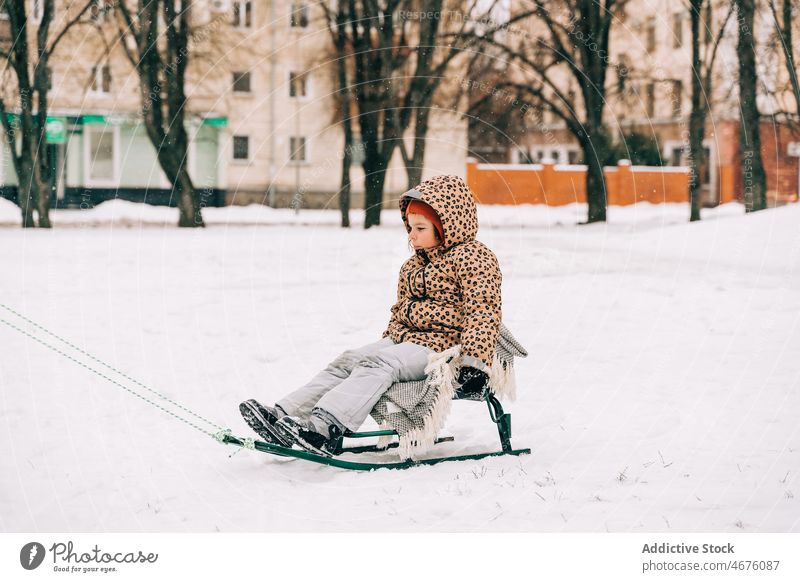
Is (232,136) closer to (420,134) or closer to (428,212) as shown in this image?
(420,134)

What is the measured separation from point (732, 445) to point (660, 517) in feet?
4.01

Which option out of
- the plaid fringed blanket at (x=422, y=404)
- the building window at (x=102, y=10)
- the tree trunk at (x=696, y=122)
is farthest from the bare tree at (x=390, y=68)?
the plaid fringed blanket at (x=422, y=404)

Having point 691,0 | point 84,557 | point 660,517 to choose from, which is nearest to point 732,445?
point 660,517

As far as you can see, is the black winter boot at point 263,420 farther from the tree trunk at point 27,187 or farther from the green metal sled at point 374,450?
the tree trunk at point 27,187

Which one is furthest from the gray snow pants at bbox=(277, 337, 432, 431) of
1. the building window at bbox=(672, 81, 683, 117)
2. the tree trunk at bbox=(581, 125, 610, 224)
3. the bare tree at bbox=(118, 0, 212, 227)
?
the building window at bbox=(672, 81, 683, 117)

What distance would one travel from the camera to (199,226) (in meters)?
21.5

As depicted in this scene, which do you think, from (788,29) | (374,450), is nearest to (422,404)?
(374,450)

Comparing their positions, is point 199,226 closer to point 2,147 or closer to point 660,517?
point 2,147

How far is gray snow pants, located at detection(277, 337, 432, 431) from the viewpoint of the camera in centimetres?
495

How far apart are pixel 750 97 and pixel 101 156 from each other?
79.0ft

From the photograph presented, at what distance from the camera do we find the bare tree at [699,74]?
18.0 metres

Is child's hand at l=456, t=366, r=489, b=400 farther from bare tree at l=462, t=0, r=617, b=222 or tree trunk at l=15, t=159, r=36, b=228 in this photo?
tree trunk at l=15, t=159, r=36, b=228

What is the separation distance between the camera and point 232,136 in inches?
1312

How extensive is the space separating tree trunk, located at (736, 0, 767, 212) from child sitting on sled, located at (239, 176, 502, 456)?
33.7 feet
